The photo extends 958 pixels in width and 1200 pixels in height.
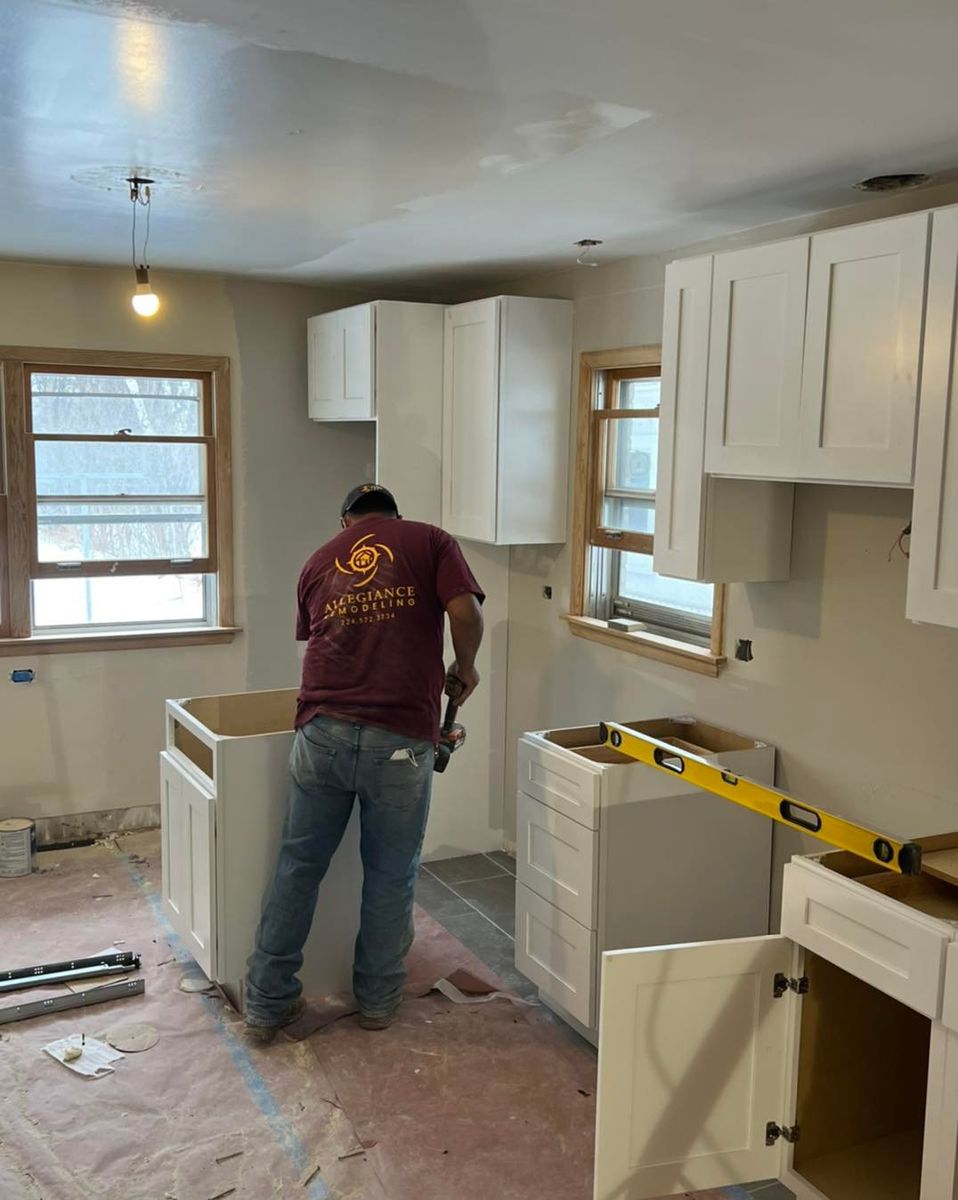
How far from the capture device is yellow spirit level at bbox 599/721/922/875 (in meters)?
2.32

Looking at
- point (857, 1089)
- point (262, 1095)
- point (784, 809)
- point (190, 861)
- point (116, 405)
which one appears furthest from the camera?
point (116, 405)

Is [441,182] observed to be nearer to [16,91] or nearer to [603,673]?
[16,91]

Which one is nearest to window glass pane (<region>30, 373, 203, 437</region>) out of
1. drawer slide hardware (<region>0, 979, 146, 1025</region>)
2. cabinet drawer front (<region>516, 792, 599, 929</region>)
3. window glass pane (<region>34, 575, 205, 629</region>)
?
window glass pane (<region>34, 575, 205, 629</region>)

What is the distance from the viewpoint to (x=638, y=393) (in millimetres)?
4324

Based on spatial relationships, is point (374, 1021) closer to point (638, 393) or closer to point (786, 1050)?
point (786, 1050)

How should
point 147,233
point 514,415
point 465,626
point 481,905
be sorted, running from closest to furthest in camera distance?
point 465,626, point 147,233, point 514,415, point 481,905

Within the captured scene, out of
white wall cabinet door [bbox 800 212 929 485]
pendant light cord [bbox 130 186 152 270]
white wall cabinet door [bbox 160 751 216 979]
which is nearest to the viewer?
white wall cabinet door [bbox 800 212 929 485]

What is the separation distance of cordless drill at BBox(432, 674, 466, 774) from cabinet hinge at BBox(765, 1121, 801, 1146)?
54.4 inches

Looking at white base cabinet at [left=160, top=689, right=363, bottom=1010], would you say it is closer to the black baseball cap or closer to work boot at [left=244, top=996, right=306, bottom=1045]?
work boot at [left=244, top=996, right=306, bottom=1045]

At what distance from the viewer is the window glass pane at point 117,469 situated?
501 cm

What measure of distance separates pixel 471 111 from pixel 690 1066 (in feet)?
6.94

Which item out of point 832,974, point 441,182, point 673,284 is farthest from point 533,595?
point 832,974

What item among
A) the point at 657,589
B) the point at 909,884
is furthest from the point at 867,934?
the point at 657,589

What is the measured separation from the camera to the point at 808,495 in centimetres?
340
